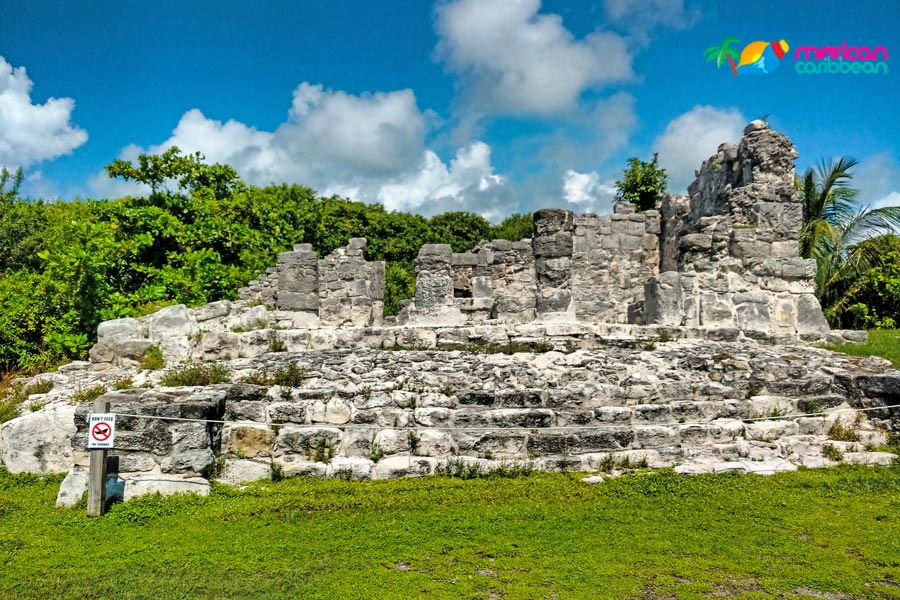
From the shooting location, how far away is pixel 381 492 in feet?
15.7

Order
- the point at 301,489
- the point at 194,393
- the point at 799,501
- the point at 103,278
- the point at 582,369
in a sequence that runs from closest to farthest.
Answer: the point at 799,501, the point at 301,489, the point at 194,393, the point at 582,369, the point at 103,278

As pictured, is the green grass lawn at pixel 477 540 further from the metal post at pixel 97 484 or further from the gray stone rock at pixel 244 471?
the gray stone rock at pixel 244 471

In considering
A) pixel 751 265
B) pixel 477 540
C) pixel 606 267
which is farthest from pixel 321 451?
pixel 606 267

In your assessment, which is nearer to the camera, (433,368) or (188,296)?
(433,368)

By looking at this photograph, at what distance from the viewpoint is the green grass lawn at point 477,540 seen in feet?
10.9

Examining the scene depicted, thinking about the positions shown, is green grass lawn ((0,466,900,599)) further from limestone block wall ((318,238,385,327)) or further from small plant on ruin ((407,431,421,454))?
limestone block wall ((318,238,385,327))

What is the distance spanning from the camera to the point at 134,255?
12.0 metres

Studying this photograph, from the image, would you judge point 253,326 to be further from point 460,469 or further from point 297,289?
point 460,469

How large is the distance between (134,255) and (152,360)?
4.82 m

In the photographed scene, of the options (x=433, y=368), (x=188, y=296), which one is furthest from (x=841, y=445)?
(x=188, y=296)

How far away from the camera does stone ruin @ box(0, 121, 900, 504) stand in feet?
17.2

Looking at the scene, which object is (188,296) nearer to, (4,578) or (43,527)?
(43,527)

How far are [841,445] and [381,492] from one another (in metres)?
4.30

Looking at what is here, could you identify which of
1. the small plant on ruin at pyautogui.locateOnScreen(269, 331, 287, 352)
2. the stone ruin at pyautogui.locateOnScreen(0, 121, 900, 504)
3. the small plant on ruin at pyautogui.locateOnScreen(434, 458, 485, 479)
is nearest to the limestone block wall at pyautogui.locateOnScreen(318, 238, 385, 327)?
the stone ruin at pyautogui.locateOnScreen(0, 121, 900, 504)
